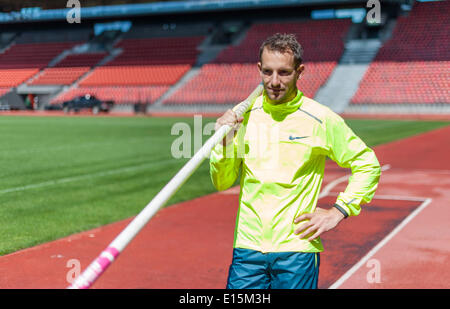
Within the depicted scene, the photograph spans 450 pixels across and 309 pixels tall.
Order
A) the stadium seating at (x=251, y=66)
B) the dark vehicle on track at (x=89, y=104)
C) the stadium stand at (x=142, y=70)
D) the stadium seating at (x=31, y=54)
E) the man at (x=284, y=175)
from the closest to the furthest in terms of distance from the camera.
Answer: the man at (x=284, y=175)
the stadium seating at (x=251, y=66)
the dark vehicle on track at (x=89, y=104)
the stadium stand at (x=142, y=70)
the stadium seating at (x=31, y=54)

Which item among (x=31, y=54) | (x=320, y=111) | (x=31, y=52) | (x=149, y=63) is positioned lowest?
(x=320, y=111)

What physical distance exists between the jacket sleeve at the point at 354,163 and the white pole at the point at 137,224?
19.4 inches

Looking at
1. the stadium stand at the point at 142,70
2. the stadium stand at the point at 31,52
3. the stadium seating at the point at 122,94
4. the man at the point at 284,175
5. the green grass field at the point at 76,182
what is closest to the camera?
the man at the point at 284,175

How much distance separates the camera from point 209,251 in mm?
6016

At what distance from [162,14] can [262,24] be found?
871cm

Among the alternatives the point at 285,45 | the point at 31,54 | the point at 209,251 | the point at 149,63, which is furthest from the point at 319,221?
the point at 31,54

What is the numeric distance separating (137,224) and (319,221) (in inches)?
35.1

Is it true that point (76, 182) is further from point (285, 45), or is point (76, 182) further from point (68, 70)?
point (68, 70)

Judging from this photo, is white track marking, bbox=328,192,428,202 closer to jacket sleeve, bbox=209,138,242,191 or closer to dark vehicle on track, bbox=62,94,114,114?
jacket sleeve, bbox=209,138,242,191

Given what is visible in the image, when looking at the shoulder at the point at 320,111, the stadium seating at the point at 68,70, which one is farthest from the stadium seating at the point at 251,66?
the shoulder at the point at 320,111

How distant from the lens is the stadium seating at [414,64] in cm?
3192

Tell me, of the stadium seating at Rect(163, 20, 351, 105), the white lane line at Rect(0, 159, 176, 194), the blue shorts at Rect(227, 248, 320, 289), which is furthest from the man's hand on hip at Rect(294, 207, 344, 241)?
the stadium seating at Rect(163, 20, 351, 105)

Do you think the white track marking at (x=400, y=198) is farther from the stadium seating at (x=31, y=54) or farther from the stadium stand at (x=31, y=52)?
the stadium seating at (x=31, y=54)
